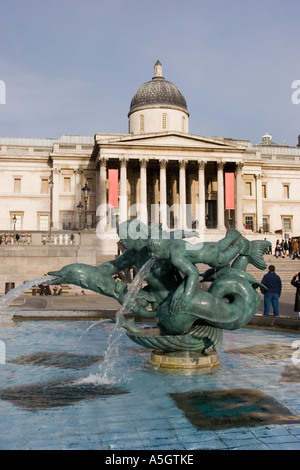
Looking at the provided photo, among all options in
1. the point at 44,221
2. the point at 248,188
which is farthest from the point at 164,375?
the point at 248,188

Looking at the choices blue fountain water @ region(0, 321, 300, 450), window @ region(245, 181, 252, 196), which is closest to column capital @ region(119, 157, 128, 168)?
window @ region(245, 181, 252, 196)

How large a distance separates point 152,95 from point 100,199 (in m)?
14.1

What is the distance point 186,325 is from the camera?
6633 millimetres

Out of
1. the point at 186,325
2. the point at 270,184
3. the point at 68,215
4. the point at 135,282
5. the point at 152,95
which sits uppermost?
the point at 152,95

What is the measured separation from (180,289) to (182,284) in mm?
77

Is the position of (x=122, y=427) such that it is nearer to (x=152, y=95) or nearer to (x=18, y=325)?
(x=18, y=325)

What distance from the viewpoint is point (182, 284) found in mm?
6516

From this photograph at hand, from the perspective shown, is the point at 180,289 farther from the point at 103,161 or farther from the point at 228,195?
the point at 228,195

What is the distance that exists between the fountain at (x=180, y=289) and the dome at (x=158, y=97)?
160 ft

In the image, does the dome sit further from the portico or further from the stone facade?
the portico

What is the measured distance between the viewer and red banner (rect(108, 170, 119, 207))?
4728 cm

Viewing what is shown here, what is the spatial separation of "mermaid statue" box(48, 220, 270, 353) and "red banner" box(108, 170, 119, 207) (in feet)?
132
